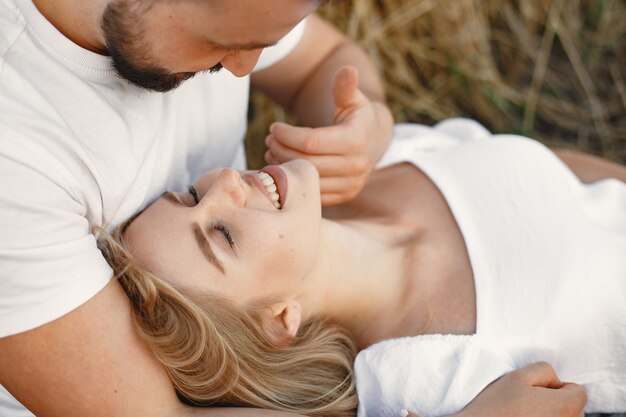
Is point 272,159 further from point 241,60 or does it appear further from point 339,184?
point 241,60

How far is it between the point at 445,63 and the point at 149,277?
2.40 m

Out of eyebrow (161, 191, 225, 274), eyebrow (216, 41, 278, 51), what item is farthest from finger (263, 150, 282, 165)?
eyebrow (216, 41, 278, 51)

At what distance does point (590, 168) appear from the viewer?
9.08 ft

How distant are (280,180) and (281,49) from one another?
627mm

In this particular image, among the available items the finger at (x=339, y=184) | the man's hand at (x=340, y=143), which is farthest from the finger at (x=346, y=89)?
the finger at (x=339, y=184)

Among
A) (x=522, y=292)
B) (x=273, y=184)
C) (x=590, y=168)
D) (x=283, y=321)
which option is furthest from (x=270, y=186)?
(x=590, y=168)

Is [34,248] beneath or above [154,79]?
beneath

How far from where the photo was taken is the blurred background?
12.4 feet

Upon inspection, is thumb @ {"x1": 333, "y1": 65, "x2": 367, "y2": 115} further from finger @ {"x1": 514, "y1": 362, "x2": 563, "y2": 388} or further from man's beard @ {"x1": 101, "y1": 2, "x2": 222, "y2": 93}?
finger @ {"x1": 514, "y1": 362, "x2": 563, "y2": 388}

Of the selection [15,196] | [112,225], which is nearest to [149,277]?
[112,225]

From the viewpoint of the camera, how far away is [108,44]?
1769 mm

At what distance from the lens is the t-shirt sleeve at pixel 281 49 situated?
2.51m

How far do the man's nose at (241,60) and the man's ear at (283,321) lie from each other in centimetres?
66

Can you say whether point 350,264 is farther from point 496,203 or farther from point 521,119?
point 521,119
